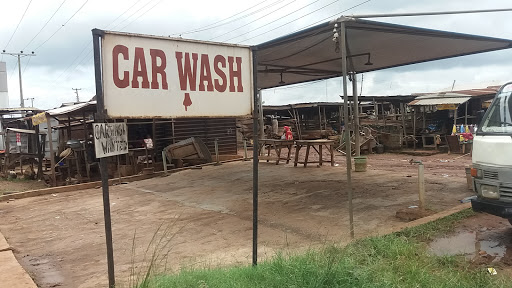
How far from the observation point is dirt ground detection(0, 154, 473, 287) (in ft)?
17.1

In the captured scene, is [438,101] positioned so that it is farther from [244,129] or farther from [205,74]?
[205,74]

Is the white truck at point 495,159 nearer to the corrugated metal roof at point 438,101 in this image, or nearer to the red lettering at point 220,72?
the red lettering at point 220,72

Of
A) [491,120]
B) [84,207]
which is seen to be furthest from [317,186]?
[84,207]

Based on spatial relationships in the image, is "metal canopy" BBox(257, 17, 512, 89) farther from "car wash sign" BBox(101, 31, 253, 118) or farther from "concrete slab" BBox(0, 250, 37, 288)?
"concrete slab" BBox(0, 250, 37, 288)

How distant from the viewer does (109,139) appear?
119 inches

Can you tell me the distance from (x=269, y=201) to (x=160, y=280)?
16.6ft

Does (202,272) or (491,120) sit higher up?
(491,120)

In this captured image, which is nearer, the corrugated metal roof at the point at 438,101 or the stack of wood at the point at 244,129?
the corrugated metal roof at the point at 438,101

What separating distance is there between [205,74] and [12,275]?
319 centimetres

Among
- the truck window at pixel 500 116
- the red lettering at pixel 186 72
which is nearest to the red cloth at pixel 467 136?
the truck window at pixel 500 116

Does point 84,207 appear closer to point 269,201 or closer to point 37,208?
point 37,208

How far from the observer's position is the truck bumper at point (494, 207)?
4613 mm

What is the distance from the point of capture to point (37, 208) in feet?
31.1

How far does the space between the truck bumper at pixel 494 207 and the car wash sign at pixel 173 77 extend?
129 inches
